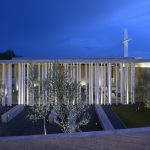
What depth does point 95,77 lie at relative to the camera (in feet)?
91.0

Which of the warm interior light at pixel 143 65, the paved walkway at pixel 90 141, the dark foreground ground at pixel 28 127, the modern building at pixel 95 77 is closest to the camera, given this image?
the paved walkway at pixel 90 141

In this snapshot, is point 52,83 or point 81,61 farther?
point 81,61

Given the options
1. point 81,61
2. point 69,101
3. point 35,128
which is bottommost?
point 35,128

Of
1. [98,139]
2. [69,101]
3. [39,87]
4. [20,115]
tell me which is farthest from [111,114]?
[98,139]

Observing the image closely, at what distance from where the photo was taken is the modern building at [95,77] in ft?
89.1

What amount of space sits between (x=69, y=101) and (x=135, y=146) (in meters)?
7.18

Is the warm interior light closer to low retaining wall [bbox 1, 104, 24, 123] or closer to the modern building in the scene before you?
the modern building

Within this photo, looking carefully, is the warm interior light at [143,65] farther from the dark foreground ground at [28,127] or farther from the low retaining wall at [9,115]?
the dark foreground ground at [28,127]

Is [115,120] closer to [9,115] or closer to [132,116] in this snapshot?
[132,116]

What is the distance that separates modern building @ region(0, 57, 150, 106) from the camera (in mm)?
27156

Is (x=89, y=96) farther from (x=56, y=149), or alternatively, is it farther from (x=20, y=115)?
(x=56, y=149)

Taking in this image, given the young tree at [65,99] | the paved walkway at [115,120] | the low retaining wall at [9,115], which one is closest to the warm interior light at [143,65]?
the paved walkway at [115,120]

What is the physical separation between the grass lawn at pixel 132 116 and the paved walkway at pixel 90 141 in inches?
436

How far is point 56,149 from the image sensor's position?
615 centimetres
